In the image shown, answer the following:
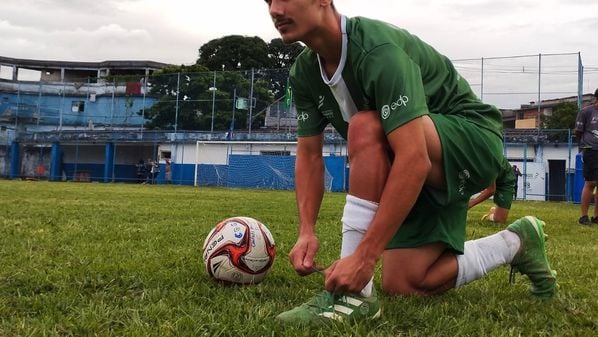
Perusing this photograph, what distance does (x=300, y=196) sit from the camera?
2459 millimetres

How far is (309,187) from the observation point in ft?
8.11

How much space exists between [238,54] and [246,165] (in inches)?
1084

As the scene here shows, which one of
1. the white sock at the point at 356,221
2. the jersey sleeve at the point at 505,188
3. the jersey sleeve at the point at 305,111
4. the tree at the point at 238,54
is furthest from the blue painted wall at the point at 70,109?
the white sock at the point at 356,221

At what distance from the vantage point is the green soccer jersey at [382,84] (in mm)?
1846

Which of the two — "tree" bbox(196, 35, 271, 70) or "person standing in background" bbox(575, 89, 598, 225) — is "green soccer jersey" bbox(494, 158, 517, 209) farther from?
"tree" bbox(196, 35, 271, 70)

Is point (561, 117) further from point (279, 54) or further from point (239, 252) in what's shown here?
point (279, 54)

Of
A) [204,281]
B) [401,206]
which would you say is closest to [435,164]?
[401,206]

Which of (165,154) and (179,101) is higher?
(179,101)

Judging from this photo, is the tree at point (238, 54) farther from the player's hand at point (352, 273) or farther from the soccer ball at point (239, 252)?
the player's hand at point (352, 273)

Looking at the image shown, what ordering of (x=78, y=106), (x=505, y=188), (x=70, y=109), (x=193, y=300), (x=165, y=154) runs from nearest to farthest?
1. (x=193, y=300)
2. (x=505, y=188)
3. (x=165, y=154)
4. (x=70, y=109)
5. (x=78, y=106)

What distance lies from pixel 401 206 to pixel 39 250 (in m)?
2.72

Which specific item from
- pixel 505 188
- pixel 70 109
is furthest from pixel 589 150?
pixel 70 109

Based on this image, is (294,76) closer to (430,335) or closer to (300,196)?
(300,196)

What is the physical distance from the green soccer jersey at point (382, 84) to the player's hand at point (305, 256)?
1.73 feet
